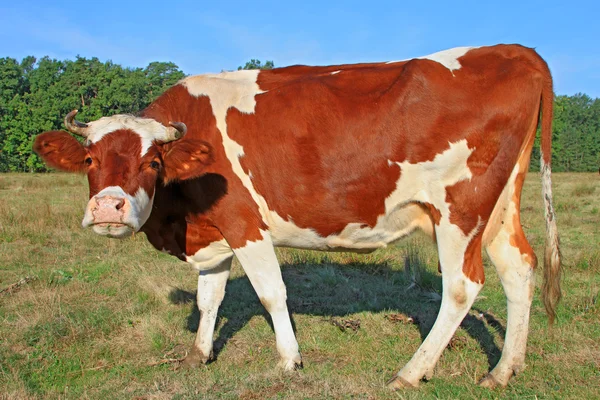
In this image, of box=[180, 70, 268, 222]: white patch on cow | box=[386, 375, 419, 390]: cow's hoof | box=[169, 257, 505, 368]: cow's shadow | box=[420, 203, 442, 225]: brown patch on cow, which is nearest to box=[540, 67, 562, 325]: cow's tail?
box=[169, 257, 505, 368]: cow's shadow

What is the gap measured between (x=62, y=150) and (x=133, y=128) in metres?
0.68

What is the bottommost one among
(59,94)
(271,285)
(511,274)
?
(271,285)

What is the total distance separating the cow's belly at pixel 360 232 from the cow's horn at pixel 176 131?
1.11 m

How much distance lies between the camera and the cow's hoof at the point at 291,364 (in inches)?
198

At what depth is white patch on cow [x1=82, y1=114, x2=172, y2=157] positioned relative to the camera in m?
4.58

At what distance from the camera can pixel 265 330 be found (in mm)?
6215

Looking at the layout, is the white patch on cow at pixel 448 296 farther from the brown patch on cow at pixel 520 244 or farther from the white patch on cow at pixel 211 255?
the white patch on cow at pixel 211 255

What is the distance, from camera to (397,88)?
4812mm

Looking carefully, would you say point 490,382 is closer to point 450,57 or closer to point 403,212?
point 403,212

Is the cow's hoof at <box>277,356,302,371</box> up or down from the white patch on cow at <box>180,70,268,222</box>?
down

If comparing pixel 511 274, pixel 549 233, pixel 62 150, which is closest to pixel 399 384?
pixel 511 274

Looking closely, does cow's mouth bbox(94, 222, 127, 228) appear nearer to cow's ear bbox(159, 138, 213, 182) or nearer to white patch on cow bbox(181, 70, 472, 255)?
cow's ear bbox(159, 138, 213, 182)

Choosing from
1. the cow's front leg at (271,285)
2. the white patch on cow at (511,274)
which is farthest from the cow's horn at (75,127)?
the white patch on cow at (511,274)

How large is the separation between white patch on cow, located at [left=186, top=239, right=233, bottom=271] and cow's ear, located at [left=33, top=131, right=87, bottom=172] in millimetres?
1376
